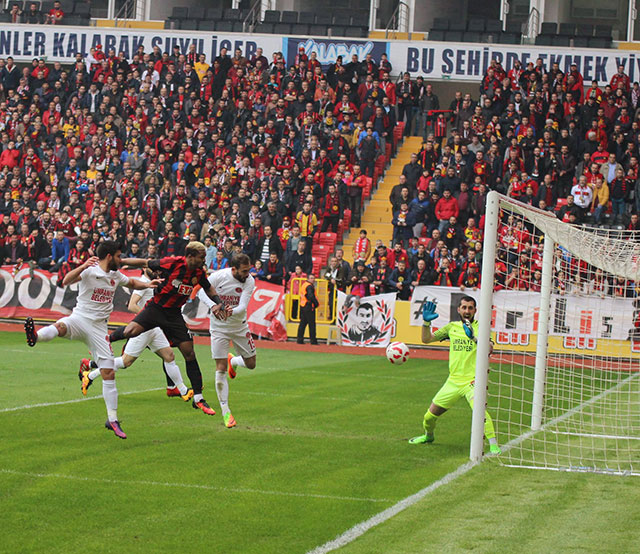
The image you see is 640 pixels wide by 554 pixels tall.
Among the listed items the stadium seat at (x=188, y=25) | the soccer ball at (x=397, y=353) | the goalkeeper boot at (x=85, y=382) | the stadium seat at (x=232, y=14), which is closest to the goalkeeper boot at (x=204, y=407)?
the goalkeeper boot at (x=85, y=382)

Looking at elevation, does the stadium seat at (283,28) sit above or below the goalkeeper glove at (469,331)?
above

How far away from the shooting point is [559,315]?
1895 cm

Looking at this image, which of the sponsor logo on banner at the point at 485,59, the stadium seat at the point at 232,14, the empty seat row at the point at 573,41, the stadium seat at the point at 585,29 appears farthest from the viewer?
the stadium seat at the point at 232,14

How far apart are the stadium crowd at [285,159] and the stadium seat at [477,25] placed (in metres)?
3.96

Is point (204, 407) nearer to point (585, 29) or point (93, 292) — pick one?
point (93, 292)

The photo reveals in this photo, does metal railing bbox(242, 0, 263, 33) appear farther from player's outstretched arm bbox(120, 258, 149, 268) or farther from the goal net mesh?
player's outstretched arm bbox(120, 258, 149, 268)

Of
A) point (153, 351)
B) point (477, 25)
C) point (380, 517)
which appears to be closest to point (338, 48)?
point (477, 25)

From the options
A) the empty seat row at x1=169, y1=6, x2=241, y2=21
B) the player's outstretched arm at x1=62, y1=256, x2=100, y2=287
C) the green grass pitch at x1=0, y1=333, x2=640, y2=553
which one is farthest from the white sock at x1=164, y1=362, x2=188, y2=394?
the empty seat row at x1=169, y1=6, x2=241, y2=21

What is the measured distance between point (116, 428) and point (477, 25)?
2765 centimetres

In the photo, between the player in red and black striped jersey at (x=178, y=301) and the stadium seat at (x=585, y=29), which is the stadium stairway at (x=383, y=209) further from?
the player in red and black striped jersey at (x=178, y=301)

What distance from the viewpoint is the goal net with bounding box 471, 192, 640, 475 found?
10.4 meters

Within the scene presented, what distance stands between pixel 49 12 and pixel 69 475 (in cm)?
3276

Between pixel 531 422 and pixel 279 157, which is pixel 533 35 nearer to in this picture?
pixel 279 157

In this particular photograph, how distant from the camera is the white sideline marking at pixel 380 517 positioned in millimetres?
6758
